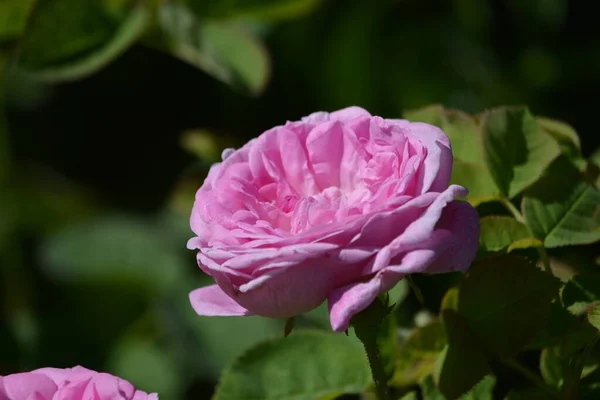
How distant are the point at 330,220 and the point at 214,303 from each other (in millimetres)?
94

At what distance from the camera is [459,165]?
672 mm

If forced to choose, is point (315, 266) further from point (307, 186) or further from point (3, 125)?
point (3, 125)

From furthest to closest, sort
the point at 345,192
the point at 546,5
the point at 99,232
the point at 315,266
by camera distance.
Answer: the point at 99,232 < the point at 546,5 < the point at 345,192 < the point at 315,266

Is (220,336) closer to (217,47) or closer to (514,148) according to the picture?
(217,47)

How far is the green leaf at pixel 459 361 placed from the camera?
58 centimetres

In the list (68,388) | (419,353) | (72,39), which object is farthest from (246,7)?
(68,388)

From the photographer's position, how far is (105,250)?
1703mm

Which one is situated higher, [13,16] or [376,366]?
[13,16]

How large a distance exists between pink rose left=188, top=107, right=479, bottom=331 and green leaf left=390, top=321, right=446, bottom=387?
0.15m

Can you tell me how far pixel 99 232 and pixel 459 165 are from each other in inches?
47.2

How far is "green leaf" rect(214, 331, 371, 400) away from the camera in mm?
686

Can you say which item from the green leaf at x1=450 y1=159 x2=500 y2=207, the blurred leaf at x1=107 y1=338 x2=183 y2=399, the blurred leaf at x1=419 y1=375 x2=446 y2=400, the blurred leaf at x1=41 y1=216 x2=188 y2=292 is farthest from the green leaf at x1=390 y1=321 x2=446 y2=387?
the blurred leaf at x1=41 y1=216 x2=188 y2=292

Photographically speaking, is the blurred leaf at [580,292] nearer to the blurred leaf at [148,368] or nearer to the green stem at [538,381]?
the green stem at [538,381]

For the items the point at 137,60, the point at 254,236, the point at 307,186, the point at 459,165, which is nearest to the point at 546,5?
the point at 137,60
